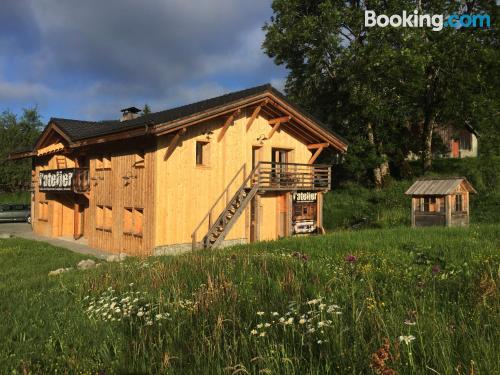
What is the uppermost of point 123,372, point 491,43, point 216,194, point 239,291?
point 491,43

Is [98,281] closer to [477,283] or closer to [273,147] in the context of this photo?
[477,283]

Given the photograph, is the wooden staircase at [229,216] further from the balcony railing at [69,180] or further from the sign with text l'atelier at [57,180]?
the sign with text l'atelier at [57,180]

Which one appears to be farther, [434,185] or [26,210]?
[26,210]

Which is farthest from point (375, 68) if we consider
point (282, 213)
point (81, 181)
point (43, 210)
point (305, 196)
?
point (43, 210)

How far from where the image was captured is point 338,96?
3341 cm

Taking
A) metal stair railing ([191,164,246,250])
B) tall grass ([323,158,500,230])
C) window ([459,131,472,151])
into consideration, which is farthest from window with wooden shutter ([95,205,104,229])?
window ([459,131,472,151])

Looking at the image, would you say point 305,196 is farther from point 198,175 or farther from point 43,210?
point 43,210

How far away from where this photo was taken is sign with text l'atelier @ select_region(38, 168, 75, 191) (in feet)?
75.0

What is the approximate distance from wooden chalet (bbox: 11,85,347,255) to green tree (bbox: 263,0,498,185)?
7.64 metres

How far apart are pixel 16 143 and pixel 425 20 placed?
5512 cm

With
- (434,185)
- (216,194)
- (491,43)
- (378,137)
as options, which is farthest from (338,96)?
(216,194)

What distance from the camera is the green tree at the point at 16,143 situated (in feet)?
178

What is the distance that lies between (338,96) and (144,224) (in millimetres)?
20589

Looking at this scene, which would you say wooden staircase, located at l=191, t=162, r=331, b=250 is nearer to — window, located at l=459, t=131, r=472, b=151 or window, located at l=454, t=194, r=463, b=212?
window, located at l=454, t=194, r=463, b=212
